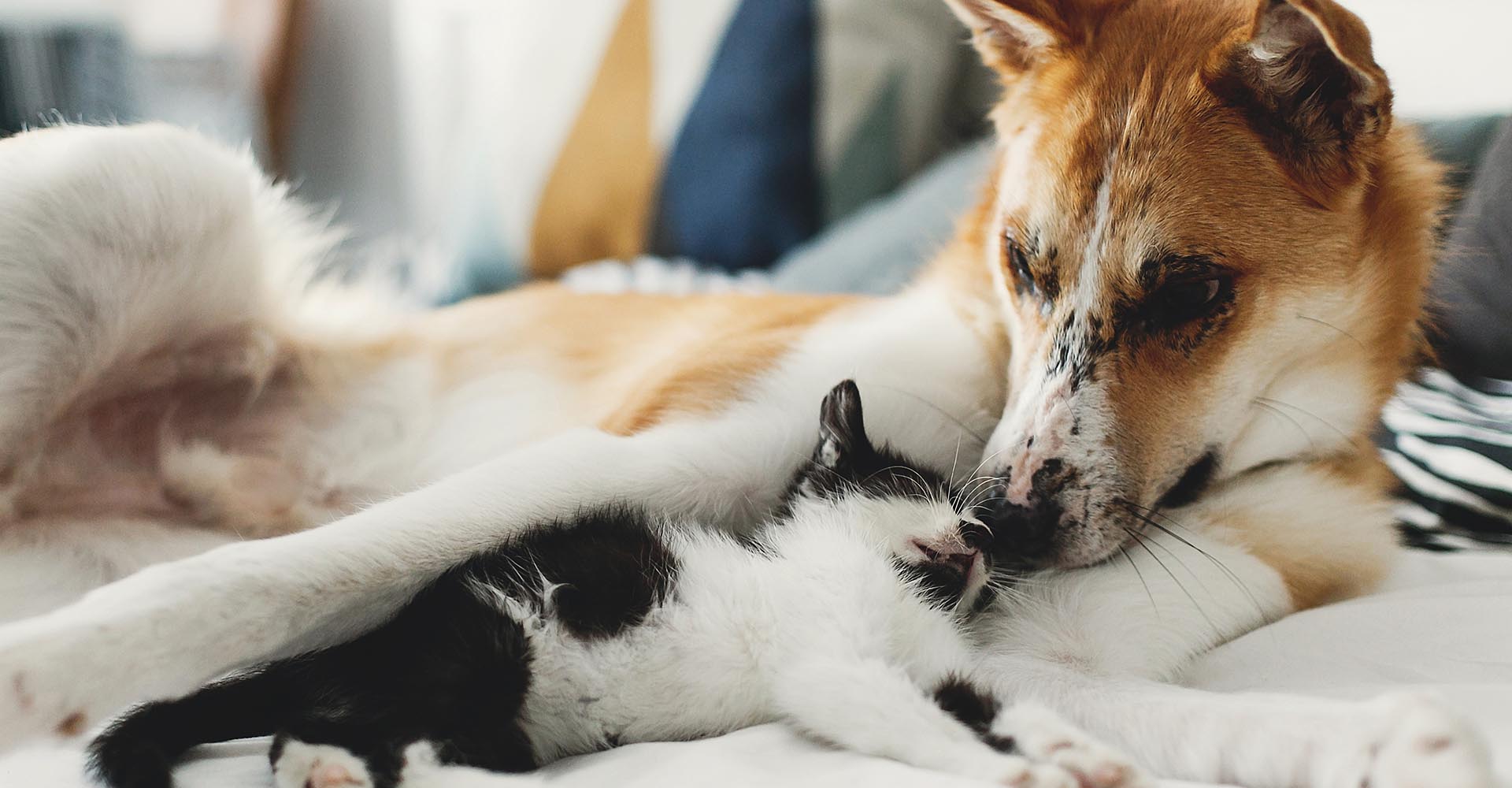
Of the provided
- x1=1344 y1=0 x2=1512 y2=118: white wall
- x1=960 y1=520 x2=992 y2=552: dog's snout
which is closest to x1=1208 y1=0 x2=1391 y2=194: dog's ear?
x1=960 y1=520 x2=992 y2=552: dog's snout

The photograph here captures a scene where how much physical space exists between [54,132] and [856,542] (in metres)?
1.20

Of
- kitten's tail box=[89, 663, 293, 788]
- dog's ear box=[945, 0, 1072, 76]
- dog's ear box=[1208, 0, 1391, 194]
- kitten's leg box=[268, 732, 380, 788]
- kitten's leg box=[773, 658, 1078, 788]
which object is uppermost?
dog's ear box=[945, 0, 1072, 76]

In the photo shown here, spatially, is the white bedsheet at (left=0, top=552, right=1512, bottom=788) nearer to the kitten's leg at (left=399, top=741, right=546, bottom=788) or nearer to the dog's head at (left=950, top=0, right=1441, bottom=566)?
the kitten's leg at (left=399, top=741, right=546, bottom=788)

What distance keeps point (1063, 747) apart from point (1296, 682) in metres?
0.34

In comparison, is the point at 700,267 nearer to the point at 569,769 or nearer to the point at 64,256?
the point at 64,256

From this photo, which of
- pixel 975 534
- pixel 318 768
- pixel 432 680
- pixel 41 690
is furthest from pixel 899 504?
pixel 41 690

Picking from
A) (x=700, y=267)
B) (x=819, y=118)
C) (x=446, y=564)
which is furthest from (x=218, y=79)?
(x=446, y=564)

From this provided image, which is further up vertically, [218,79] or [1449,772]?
[218,79]

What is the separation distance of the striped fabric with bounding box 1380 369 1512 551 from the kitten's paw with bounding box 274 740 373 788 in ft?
4.26

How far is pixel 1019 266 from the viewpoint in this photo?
1314 mm

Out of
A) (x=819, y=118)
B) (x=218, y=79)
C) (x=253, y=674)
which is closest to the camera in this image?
(x=253, y=674)

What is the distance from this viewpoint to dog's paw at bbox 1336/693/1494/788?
30.1 inches

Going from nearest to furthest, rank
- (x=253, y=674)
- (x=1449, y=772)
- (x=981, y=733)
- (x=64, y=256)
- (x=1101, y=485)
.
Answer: (x=1449, y=772)
(x=981, y=733)
(x=253, y=674)
(x=1101, y=485)
(x=64, y=256)

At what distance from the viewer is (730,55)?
2691 millimetres
